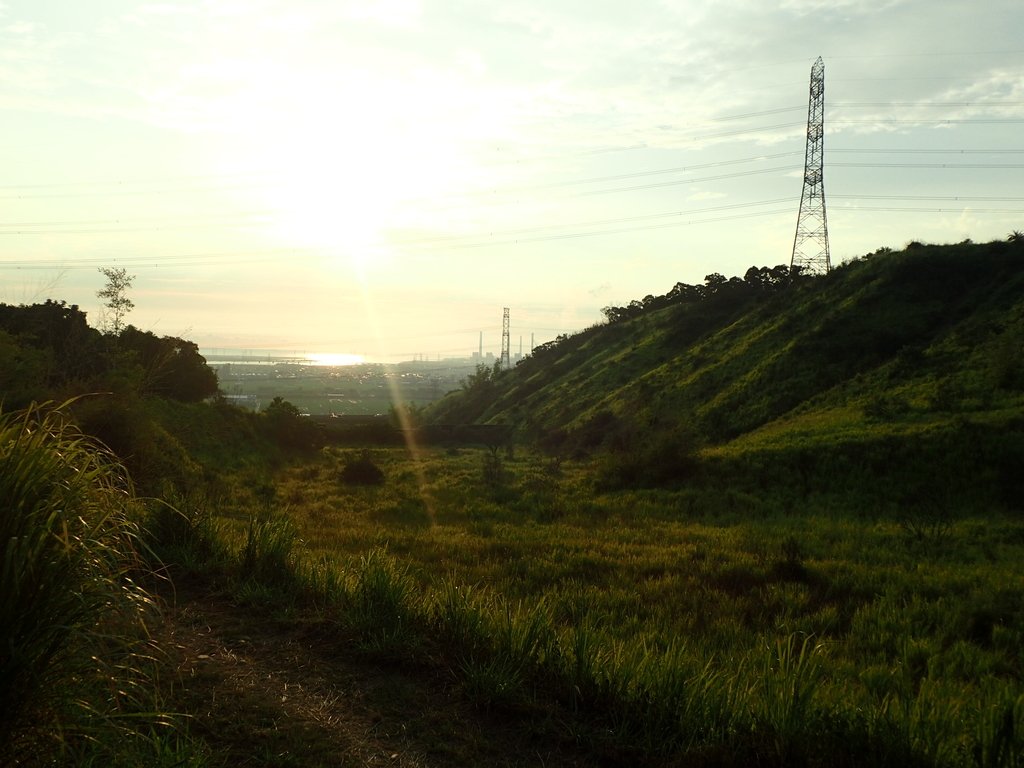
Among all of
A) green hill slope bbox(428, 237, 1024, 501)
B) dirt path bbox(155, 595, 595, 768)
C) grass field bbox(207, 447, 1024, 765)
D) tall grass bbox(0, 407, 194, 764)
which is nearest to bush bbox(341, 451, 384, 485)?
grass field bbox(207, 447, 1024, 765)

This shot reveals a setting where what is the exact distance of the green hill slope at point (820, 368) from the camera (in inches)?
1109

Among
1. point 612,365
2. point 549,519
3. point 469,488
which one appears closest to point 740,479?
point 549,519

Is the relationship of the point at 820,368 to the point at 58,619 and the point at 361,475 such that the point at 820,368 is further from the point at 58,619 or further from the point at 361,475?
the point at 58,619

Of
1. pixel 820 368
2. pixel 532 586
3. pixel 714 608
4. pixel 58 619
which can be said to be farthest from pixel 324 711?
pixel 820 368

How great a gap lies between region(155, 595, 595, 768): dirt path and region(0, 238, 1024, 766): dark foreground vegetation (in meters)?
0.03

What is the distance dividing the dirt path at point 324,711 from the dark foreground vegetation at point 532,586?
0.09 ft

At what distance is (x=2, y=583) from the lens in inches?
124

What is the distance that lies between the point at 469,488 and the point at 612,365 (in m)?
40.7

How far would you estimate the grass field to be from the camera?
4559 mm

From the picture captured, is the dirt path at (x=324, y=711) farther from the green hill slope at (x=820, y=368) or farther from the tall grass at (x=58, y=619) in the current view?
the green hill slope at (x=820, y=368)

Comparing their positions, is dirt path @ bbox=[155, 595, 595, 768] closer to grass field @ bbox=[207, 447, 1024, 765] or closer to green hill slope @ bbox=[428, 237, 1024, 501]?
grass field @ bbox=[207, 447, 1024, 765]

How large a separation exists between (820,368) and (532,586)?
34.3 m

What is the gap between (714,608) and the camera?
10453mm

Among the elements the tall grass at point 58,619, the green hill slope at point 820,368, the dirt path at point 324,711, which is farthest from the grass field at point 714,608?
the green hill slope at point 820,368
